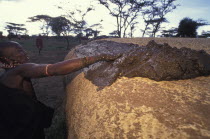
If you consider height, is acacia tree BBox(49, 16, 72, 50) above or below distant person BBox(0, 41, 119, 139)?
above

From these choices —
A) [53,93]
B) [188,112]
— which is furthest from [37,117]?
[53,93]

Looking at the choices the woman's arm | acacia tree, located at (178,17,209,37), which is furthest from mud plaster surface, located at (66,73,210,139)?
acacia tree, located at (178,17,209,37)

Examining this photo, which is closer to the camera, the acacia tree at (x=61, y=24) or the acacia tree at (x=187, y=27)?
the acacia tree at (x=187, y=27)

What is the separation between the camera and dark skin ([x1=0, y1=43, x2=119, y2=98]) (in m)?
1.46

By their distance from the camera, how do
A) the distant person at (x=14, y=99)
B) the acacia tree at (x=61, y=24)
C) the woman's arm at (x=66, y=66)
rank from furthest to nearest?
the acacia tree at (x=61, y=24) → the distant person at (x=14, y=99) → the woman's arm at (x=66, y=66)

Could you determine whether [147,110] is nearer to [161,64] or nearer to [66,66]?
[161,64]

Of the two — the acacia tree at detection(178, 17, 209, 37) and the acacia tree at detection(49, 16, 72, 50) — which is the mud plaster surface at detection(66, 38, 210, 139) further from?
the acacia tree at detection(49, 16, 72, 50)

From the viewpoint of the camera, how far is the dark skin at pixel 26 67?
1.46 m

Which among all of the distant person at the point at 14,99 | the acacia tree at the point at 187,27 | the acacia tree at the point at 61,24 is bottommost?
the distant person at the point at 14,99

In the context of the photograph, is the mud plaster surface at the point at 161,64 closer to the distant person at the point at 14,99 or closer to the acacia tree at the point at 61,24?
the distant person at the point at 14,99

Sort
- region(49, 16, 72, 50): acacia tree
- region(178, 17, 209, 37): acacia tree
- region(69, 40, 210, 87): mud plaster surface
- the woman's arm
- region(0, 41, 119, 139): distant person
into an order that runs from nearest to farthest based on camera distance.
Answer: region(69, 40, 210, 87): mud plaster surface
the woman's arm
region(0, 41, 119, 139): distant person
region(178, 17, 209, 37): acacia tree
region(49, 16, 72, 50): acacia tree

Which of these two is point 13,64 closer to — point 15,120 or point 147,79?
point 15,120

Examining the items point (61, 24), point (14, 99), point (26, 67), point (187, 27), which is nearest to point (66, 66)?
point (26, 67)

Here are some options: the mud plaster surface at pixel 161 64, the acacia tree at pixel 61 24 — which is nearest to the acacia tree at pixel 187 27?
the mud plaster surface at pixel 161 64
